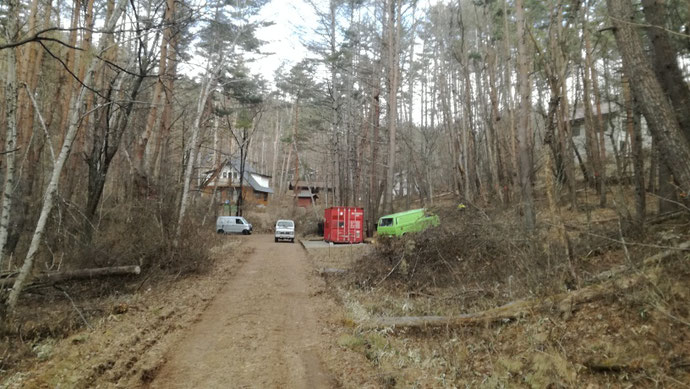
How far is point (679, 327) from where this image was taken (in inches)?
163

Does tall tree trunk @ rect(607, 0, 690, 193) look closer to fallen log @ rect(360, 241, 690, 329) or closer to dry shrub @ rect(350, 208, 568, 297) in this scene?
fallen log @ rect(360, 241, 690, 329)

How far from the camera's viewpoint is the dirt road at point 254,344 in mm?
4738

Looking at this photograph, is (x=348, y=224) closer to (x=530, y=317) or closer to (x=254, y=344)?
(x=254, y=344)

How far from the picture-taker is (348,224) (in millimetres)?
22219

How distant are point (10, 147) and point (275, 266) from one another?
32.6ft

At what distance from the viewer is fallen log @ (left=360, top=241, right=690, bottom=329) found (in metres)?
5.02

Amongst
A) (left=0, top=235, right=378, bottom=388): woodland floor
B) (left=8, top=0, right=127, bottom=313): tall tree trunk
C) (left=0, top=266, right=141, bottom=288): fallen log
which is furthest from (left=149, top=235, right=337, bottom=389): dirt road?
(left=8, top=0, right=127, bottom=313): tall tree trunk

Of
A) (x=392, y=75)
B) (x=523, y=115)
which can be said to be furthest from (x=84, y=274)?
(x=392, y=75)

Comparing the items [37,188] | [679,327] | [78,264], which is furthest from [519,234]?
[37,188]

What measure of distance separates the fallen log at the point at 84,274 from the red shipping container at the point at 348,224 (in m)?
14.0

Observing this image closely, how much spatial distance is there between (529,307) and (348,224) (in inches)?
660

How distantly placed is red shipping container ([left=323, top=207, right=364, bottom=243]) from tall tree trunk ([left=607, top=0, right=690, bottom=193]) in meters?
16.6

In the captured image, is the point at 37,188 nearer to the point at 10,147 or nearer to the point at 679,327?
the point at 10,147

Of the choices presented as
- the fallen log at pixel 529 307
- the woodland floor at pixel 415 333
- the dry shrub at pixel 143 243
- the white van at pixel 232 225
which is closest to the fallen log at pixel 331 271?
the woodland floor at pixel 415 333
